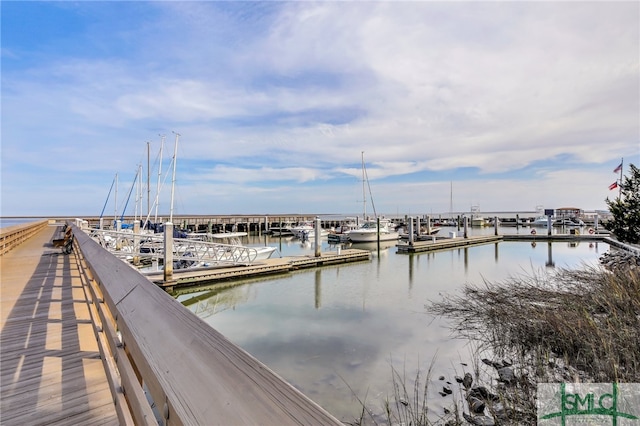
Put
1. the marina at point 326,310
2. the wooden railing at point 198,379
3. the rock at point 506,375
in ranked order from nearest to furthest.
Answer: the wooden railing at point 198,379, the marina at point 326,310, the rock at point 506,375

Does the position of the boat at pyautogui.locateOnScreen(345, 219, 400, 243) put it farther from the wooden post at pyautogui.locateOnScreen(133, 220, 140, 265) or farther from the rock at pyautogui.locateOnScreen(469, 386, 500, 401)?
the rock at pyautogui.locateOnScreen(469, 386, 500, 401)

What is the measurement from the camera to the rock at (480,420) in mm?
4164

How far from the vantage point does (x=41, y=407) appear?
2293 mm

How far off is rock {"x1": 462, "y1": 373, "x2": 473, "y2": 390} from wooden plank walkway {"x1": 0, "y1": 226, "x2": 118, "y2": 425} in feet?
16.0

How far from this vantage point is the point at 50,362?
9.70 feet

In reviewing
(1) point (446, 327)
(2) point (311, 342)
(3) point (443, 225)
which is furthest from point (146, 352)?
(3) point (443, 225)

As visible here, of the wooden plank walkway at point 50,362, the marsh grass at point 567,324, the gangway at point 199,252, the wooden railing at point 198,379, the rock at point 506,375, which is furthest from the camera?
the gangway at point 199,252

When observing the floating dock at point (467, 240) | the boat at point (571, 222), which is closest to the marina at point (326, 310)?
the floating dock at point (467, 240)

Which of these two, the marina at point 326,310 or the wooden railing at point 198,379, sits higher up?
the wooden railing at point 198,379

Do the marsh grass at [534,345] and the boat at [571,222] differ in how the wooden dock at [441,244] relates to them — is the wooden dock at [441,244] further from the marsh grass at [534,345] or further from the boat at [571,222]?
the boat at [571,222]

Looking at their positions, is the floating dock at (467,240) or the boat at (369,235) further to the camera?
the boat at (369,235)

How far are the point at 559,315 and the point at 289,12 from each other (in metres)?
9.76

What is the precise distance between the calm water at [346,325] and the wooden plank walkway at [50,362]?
3184 mm

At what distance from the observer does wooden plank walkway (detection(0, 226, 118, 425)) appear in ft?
7.27
